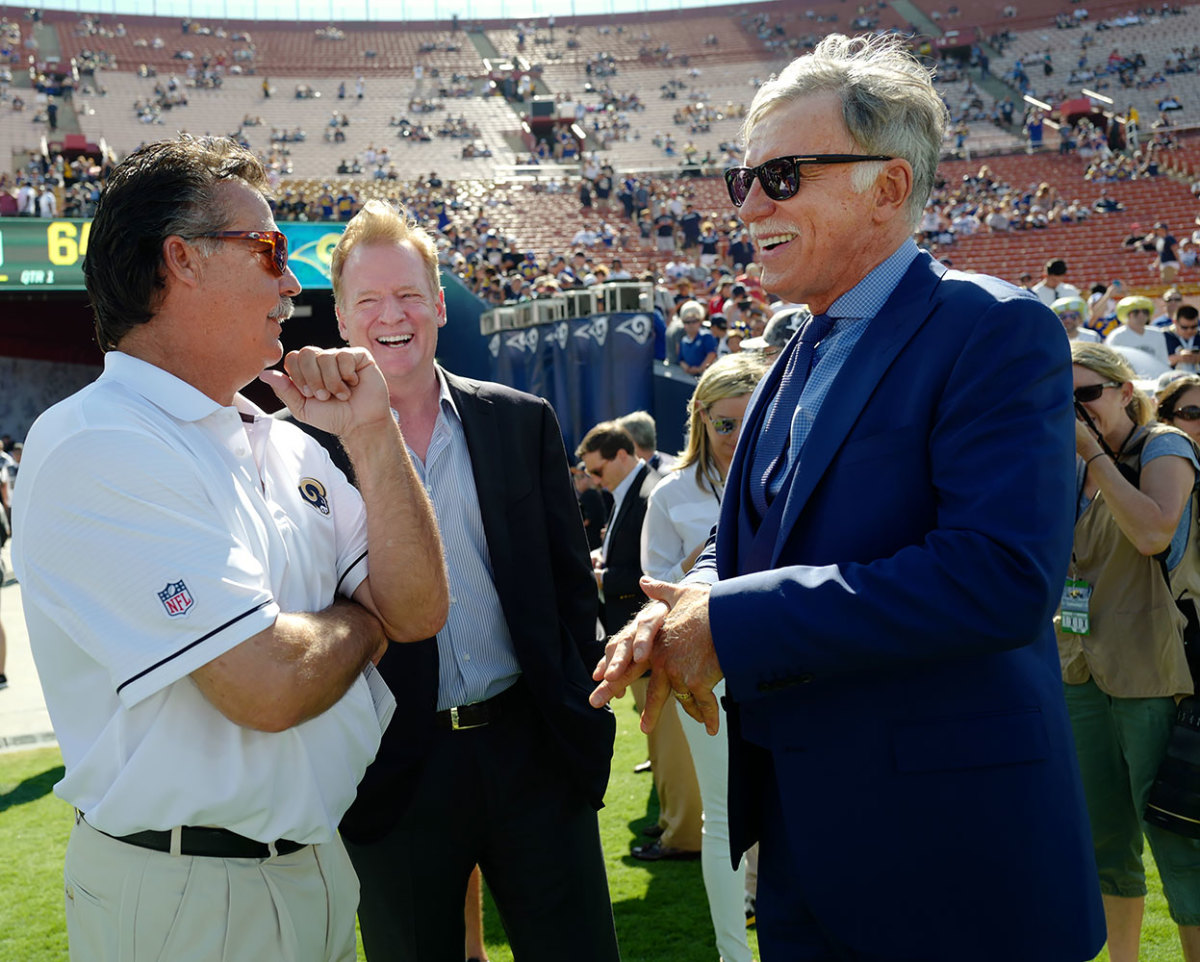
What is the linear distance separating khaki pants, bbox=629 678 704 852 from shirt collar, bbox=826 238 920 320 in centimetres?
323

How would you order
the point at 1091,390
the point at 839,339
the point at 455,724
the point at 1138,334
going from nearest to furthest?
the point at 839,339 < the point at 455,724 < the point at 1091,390 < the point at 1138,334

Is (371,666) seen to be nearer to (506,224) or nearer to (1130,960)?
(1130,960)

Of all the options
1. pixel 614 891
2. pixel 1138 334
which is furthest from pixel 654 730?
pixel 1138 334

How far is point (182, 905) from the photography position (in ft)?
5.69

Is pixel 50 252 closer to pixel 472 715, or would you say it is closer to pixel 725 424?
pixel 725 424

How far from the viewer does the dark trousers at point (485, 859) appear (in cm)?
242

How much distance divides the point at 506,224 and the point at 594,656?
94.8 feet

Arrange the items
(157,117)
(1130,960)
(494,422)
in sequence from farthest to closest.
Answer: (157,117), (1130,960), (494,422)

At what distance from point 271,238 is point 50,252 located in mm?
15651

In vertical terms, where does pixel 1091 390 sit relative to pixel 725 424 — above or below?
above

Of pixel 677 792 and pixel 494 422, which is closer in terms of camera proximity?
pixel 494 422

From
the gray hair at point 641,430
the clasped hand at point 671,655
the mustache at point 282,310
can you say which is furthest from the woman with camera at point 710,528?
the gray hair at point 641,430

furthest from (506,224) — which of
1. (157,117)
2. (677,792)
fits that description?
(677,792)

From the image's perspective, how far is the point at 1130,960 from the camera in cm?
316
